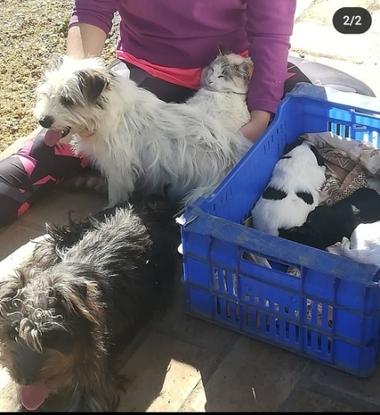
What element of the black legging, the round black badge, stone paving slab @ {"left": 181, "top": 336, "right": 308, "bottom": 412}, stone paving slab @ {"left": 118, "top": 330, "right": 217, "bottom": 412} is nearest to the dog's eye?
the black legging

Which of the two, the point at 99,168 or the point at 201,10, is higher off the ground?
the point at 201,10

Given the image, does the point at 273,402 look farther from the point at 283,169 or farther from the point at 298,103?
the point at 298,103

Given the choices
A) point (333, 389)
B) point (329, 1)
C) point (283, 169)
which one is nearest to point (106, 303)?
point (333, 389)

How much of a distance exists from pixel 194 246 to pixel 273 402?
21.9 inches

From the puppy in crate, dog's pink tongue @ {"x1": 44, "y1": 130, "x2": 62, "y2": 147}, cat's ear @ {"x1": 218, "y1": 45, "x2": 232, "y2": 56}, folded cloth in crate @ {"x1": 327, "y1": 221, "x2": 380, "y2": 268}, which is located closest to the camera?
the puppy in crate

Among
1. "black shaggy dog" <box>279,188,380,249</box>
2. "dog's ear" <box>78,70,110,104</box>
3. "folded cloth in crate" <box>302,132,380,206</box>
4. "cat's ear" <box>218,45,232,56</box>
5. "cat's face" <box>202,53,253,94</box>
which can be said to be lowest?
"black shaggy dog" <box>279,188,380,249</box>

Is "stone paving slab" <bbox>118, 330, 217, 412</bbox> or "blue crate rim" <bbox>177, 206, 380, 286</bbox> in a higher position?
"blue crate rim" <bbox>177, 206, 380, 286</bbox>

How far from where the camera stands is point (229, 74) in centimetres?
314

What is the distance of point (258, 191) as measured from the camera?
2.98m

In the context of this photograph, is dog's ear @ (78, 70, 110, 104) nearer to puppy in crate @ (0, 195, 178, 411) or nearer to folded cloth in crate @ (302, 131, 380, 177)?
puppy in crate @ (0, 195, 178, 411)

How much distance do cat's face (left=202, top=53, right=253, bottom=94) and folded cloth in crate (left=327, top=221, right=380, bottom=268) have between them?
869 millimetres

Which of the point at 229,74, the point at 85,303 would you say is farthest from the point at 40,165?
the point at 85,303

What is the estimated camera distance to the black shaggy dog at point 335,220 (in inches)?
107

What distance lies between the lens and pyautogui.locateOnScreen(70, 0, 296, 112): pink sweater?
121 inches
